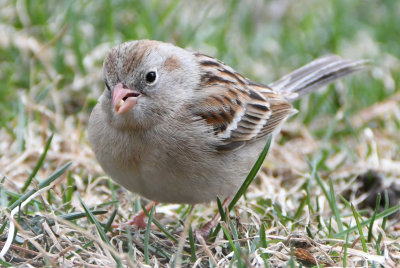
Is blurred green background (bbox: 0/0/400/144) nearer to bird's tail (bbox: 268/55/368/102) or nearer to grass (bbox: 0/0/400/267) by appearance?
grass (bbox: 0/0/400/267)

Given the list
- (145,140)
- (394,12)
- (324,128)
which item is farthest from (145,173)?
(394,12)

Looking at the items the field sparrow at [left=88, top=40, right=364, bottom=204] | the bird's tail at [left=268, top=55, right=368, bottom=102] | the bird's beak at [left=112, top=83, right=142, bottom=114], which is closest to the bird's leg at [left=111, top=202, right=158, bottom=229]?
the field sparrow at [left=88, top=40, right=364, bottom=204]

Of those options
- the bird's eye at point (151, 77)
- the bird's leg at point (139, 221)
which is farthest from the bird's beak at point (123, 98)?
the bird's leg at point (139, 221)

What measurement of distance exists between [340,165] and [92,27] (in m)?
2.62

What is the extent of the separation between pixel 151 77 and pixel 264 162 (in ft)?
5.25

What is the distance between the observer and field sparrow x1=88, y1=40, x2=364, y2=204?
11.6ft

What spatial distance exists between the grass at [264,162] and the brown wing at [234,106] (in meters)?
0.39

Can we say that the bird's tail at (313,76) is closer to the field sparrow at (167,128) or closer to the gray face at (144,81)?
the field sparrow at (167,128)

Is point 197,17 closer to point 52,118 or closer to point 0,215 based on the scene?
point 52,118

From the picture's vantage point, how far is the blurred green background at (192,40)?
17.7 feet

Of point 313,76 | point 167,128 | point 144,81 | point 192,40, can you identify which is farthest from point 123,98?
point 192,40

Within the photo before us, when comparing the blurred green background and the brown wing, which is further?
the blurred green background

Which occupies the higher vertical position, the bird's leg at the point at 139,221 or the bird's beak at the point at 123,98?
the bird's beak at the point at 123,98

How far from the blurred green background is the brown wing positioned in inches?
41.6
